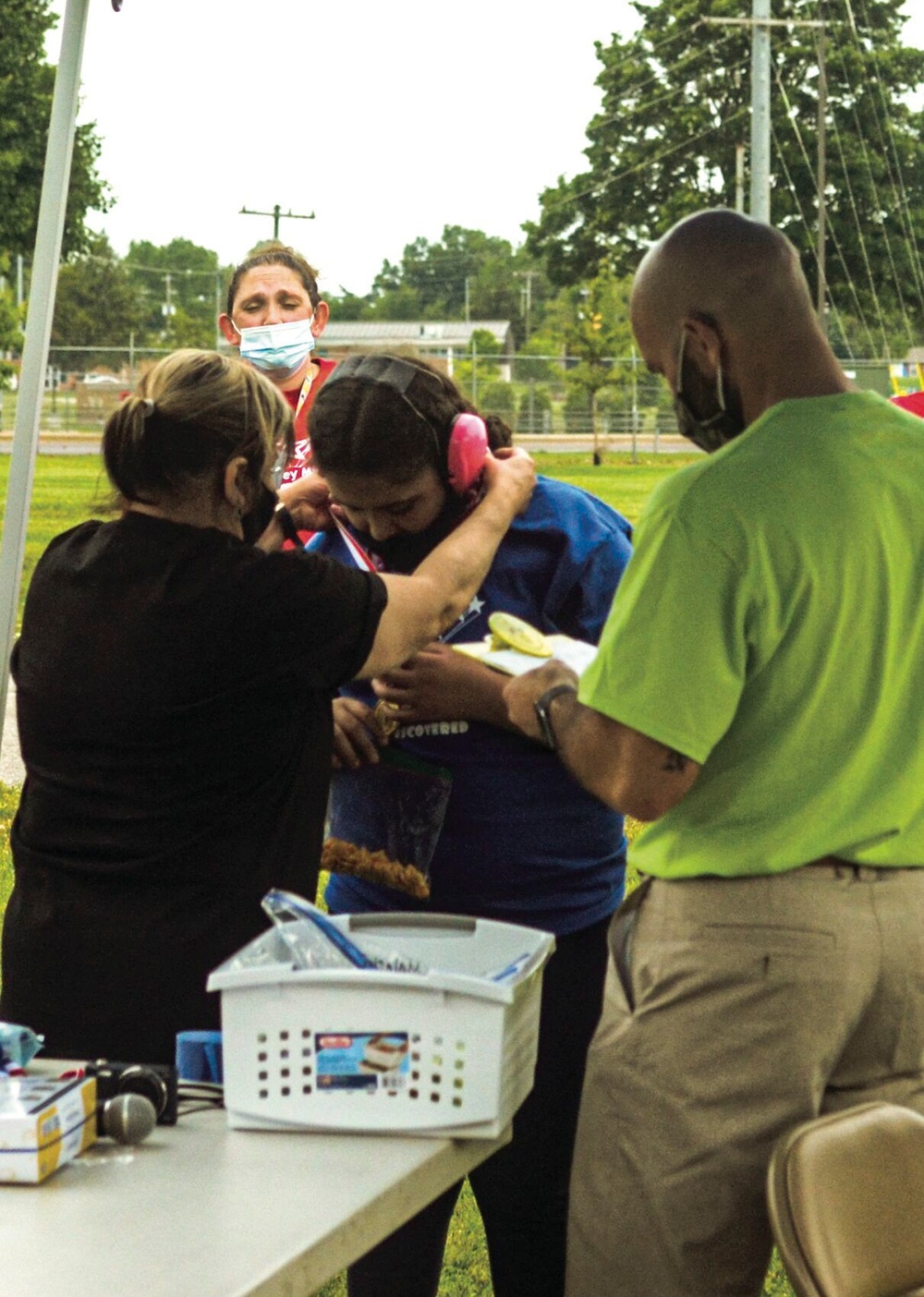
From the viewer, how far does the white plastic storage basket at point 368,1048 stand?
1688 mm

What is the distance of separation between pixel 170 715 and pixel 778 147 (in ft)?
134

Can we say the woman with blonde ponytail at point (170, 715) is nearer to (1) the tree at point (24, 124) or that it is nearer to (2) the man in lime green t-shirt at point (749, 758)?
(2) the man in lime green t-shirt at point (749, 758)

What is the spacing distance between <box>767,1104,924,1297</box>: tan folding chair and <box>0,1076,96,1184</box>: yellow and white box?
2.44 ft

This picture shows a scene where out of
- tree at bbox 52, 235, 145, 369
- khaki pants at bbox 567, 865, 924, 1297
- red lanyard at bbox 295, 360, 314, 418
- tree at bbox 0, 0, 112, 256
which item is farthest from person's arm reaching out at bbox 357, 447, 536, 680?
tree at bbox 52, 235, 145, 369

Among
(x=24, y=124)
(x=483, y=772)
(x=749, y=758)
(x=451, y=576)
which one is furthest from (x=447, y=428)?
(x=24, y=124)

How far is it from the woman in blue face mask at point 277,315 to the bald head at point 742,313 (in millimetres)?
2327

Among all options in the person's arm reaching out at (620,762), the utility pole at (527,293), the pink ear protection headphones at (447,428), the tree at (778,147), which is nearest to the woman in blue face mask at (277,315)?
the pink ear protection headphones at (447,428)

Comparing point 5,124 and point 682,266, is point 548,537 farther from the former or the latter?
point 5,124

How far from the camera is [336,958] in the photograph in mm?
1796

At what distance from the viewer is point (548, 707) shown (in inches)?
75.3

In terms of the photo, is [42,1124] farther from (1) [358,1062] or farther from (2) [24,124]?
(2) [24,124]

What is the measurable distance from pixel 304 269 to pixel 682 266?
254 cm

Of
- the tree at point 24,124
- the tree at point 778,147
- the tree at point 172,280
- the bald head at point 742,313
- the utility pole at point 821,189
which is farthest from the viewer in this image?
the tree at point 172,280

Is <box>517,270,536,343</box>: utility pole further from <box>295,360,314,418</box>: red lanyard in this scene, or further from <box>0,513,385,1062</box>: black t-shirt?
<box>0,513,385,1062</box>: black t-shirt
